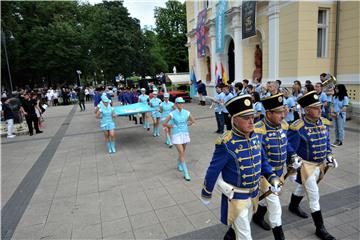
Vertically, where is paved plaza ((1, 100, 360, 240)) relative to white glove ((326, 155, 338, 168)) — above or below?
below

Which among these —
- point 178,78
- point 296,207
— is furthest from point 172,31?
point 296,207

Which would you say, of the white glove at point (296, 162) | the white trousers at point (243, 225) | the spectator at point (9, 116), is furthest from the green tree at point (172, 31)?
the white trousers at point (243, 225)

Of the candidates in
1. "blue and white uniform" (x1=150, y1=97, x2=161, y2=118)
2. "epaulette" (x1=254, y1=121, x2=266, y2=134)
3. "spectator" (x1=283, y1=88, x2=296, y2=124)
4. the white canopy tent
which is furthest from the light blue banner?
the white canopy tent

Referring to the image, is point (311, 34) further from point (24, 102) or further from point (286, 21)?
point (24, 102)

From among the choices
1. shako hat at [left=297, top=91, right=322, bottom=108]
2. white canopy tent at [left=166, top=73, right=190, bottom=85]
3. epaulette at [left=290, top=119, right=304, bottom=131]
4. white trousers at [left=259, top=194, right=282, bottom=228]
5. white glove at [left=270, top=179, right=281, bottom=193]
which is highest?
white canopy tent at [left=166, top=73, right=190, bottom=85]

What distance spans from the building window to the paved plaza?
5.16 meters

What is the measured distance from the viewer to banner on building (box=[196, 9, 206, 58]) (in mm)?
20922

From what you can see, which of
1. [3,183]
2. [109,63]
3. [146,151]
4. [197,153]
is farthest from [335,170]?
[109,63]

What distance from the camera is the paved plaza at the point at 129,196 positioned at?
4254mm

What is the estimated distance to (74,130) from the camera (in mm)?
13953

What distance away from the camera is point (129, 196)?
218 inches

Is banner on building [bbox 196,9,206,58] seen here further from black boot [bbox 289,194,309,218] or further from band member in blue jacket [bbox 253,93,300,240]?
band member in blue jacket [bbox 253,93,300,240]

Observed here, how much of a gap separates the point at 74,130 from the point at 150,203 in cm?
1013

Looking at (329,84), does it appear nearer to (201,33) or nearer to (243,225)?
(243,225)
